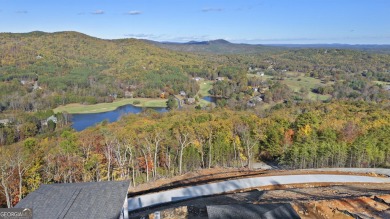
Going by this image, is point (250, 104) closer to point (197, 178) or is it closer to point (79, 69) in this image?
point (197, 178)

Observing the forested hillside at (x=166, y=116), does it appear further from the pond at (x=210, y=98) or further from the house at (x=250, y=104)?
the pond at (x=210, y=98)

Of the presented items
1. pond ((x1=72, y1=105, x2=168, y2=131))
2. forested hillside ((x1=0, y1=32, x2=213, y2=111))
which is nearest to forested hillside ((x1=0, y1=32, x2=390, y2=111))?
forested hillside ((x1=0, y1=32, x2=213, y2=111))

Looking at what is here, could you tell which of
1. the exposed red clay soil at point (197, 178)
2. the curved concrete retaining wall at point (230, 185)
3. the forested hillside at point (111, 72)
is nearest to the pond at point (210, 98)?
the forested hillside at point (111, 72)

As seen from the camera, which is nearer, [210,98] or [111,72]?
[210,98]

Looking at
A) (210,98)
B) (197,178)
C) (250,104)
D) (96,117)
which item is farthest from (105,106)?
(197,178)

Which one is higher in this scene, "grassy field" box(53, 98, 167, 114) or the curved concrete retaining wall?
the curved concrete retaining wall

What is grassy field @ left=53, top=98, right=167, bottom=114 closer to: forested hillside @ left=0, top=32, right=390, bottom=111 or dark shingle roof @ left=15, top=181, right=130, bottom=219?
forested hillside @ left=0, top=32, right=390, bottom=111
